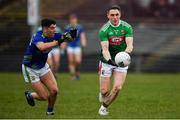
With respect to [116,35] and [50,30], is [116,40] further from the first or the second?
[50,30]

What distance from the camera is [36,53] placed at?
45.1 ft

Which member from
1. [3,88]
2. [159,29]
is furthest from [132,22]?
[3,88]

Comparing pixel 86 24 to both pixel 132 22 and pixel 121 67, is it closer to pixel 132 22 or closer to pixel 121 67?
pixel 132 22

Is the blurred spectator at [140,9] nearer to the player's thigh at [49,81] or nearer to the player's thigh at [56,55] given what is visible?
the player's thigh at [56,55]

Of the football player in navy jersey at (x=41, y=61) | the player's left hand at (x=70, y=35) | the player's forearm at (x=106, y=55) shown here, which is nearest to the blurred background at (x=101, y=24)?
the football player in navy jersey at (x=41, y=61)

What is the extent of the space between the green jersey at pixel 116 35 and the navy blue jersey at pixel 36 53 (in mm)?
1070

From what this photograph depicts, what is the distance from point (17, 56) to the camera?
32.7 metres

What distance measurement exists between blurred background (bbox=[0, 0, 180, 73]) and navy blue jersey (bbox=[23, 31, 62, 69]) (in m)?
17.8

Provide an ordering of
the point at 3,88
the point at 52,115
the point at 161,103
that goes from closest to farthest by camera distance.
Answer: the point at 52,115 → the point at 161,103 → the point at 3,88

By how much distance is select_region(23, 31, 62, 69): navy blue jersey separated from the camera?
44.5 feet

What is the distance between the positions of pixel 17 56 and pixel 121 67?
1928 centimetres

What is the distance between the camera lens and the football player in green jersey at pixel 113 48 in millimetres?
13859

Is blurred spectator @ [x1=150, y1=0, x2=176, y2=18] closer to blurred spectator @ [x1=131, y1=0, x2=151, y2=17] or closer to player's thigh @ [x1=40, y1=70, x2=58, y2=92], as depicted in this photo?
blurred spectator @ [x1=131, y1=0, x2=151, y2=17]

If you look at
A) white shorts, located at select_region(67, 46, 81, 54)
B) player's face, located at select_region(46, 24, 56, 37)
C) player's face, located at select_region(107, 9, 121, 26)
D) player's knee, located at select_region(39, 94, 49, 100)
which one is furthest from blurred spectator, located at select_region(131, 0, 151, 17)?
player's face, located at select_region(46, 24, 56, 37)
